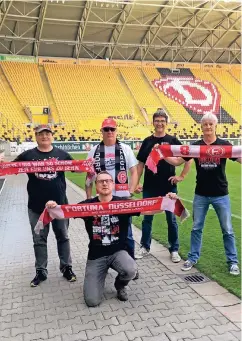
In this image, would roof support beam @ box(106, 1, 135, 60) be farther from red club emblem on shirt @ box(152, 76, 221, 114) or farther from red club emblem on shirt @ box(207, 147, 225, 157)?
red club emblem on shirt @ box(207, 147, 225, 157)

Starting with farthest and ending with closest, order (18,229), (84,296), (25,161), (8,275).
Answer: (18,229)
(8,275)
(25,161)
(84,296)

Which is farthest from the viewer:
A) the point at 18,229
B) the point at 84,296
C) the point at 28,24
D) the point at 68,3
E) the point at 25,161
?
the point at 28,24

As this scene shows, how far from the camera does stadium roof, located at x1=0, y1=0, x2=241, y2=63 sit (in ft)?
104

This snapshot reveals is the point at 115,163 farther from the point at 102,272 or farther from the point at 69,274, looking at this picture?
the point at 69,274

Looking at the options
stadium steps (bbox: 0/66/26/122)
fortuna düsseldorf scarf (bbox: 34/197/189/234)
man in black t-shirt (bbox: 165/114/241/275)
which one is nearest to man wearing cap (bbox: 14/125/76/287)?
fortuna düsseldorf scarf (bbox: 34/197/189/234)

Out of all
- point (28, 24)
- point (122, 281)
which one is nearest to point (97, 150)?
point (122, 281)

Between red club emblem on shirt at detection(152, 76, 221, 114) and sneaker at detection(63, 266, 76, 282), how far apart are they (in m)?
36.5

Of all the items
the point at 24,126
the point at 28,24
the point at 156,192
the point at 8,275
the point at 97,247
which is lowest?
the point at 8,275

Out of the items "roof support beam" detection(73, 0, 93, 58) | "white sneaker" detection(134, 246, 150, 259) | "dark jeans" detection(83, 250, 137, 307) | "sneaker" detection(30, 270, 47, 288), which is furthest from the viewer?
"roof support beam" detection(73, 0, 93, 58)

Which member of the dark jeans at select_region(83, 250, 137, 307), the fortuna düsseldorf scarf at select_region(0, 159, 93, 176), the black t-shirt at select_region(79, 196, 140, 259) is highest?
the fortuna düsseldorf scarf at select_region(0, 159, 93, 176)

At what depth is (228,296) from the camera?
14.0 ft

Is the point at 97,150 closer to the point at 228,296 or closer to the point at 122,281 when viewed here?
the point at 122,281

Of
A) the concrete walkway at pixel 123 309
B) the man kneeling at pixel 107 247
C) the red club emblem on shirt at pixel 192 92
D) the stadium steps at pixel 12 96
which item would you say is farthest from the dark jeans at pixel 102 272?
the red club emblem on shirt at pixel 192 92

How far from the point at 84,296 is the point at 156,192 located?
6.17ft
